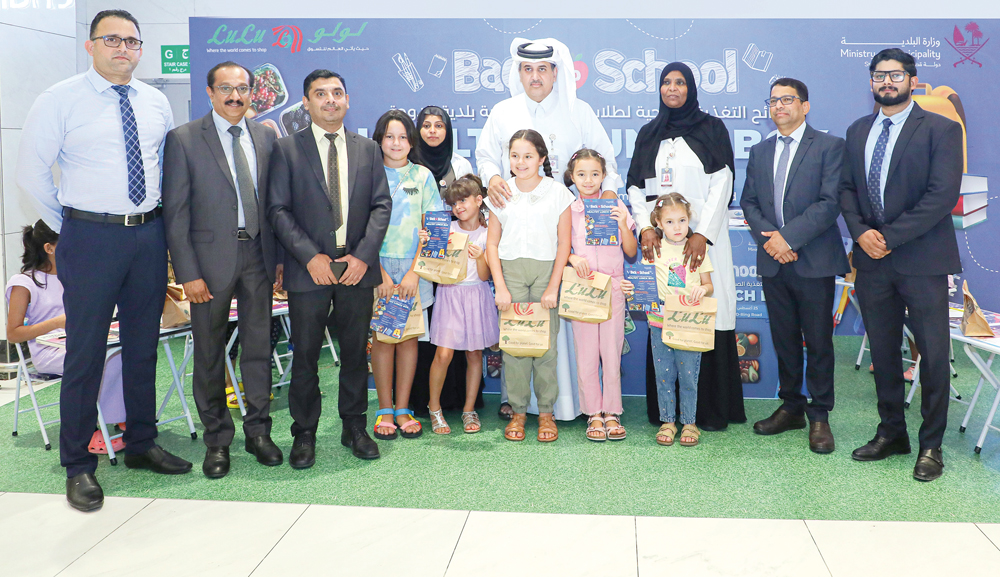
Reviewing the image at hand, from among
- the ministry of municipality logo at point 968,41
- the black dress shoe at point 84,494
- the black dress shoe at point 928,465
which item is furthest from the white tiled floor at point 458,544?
the ministry of municipality logo at point 968,41

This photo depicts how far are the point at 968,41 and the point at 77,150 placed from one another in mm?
5904

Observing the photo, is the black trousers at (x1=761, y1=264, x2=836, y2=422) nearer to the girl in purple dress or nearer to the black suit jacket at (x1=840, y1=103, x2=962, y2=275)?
the black suit jacket at (x1=840, y1=103, x2=962, y2=275)

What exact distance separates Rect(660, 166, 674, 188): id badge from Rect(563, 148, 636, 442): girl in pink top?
0.27 metres

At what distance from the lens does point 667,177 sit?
3992mm

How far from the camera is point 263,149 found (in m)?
3.53

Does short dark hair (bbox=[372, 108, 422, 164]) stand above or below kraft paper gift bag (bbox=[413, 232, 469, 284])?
above

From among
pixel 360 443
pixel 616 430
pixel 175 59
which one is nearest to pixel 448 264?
pixel 360 443

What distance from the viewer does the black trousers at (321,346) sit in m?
3.57

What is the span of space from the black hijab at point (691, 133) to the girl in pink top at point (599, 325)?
0.35 meters

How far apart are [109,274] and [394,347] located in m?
1.49

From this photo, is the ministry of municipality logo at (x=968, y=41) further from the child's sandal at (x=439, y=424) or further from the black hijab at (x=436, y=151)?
the child's sandal at (x=439, y=424)

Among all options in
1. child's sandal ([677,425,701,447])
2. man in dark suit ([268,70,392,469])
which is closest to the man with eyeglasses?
man in dark suit ([268,70,392,469])

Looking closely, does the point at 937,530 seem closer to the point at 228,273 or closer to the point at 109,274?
the point at 228,273

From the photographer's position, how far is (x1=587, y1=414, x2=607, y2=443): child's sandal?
3.93 metres
